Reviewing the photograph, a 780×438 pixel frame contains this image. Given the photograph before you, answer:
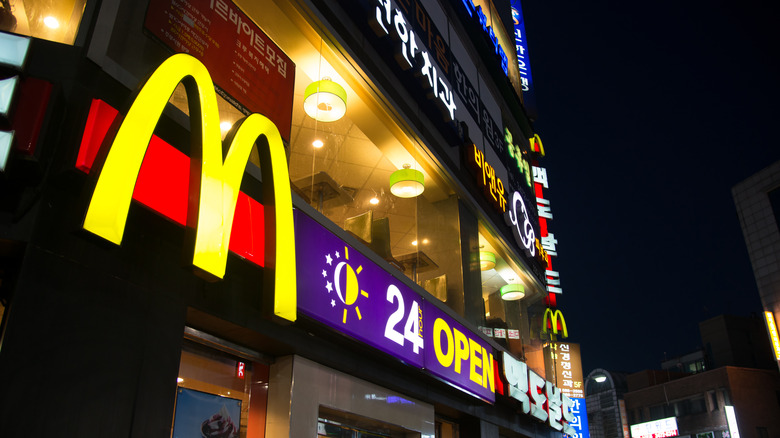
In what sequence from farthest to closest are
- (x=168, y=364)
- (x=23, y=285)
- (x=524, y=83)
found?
(x=524, y=83), (x=168, y=364), (x=23, y=285)

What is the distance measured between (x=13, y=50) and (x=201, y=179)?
1.45 m

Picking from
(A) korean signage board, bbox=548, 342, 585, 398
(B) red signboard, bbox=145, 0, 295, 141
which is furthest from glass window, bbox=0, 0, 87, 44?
(A) korean signage board, bbox=548, 342, 585, 398

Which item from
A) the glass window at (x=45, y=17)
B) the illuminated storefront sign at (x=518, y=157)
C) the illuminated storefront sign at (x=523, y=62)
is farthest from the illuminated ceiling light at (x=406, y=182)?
the illuminated storefront sign at (x=523, y=62)

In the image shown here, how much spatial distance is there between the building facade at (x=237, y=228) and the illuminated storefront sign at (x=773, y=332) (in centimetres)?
2864

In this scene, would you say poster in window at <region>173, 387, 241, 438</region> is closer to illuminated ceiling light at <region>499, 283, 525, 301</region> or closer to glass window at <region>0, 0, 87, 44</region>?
glass window at <region>0, 0, 87, 44</region>

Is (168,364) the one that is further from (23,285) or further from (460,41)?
(460,41)

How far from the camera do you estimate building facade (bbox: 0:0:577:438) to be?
146 inches

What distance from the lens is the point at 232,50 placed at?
233 inches

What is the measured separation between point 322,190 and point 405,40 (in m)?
3.23

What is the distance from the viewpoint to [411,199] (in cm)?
1107

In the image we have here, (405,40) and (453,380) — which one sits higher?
(405,40)

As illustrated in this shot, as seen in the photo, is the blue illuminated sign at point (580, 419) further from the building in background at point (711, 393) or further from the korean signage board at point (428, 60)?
the building in background at point (711, 393)

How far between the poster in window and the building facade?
2 centimetres

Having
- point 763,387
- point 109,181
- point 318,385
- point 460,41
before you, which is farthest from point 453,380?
point 763,387
